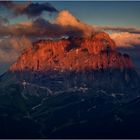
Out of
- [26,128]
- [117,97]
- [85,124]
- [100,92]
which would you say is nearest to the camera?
[85,124]

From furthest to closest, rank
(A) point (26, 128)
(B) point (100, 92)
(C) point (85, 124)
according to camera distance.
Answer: (B) point (100, 92) < (A) point (26, 128) < (C) point (85, 124)

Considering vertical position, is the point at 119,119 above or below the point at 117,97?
below

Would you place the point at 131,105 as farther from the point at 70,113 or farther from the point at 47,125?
the point at 47,125

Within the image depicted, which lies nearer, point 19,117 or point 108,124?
point 108,124

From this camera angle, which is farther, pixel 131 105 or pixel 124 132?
pixel 131 105

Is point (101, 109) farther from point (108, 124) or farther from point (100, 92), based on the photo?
point (108, 124)

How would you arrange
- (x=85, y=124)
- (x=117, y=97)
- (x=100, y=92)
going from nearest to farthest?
(x=85, y=124) < (x=117, y=97) < (x=100, y=92)

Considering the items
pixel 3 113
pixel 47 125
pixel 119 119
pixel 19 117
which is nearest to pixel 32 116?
pixel 19 117

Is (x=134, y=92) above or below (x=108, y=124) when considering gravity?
above

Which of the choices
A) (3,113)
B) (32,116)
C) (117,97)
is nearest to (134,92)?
(117,97)
